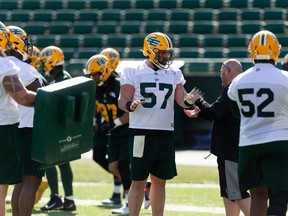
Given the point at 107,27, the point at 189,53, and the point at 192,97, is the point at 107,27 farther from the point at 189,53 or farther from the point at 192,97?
the point at 192,97

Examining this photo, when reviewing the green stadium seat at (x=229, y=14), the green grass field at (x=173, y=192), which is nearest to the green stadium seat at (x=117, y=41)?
the green stadium seat at (x=229, y=14)

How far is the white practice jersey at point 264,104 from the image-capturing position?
6414mm

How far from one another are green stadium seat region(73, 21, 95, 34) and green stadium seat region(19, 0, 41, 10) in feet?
5.07

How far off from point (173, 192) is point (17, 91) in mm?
5524

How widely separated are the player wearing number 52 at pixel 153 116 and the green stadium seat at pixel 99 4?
13.2 meters

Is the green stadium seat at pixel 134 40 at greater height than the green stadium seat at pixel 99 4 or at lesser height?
lesser

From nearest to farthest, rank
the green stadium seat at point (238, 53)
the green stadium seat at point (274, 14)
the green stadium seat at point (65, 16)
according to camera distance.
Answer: the green stadium seat at point (238, 53) → the green stadium seat at point (274, 14) → the green stadium seat at point (65, 16)

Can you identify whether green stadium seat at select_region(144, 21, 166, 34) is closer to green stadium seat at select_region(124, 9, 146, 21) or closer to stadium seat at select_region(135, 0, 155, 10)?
green stadium seat at select_region(124, 9, 146, 21)

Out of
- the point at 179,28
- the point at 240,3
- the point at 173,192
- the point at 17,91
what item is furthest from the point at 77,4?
the point at 17,91

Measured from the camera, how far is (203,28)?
63.3 ft

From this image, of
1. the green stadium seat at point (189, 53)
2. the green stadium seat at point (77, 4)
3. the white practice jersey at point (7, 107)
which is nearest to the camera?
the white practice jersey at point (7, 107)

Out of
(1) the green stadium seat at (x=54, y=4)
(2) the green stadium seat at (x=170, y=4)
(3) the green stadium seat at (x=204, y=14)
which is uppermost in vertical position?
(2) the green stadium seat at (x=170, y=4)

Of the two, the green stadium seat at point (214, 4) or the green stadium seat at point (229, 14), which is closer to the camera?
the green stadium seat at point (229, 14)

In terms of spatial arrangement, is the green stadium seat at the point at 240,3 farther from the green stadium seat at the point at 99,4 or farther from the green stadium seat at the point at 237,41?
the green stadium seat at the point at 99,4
